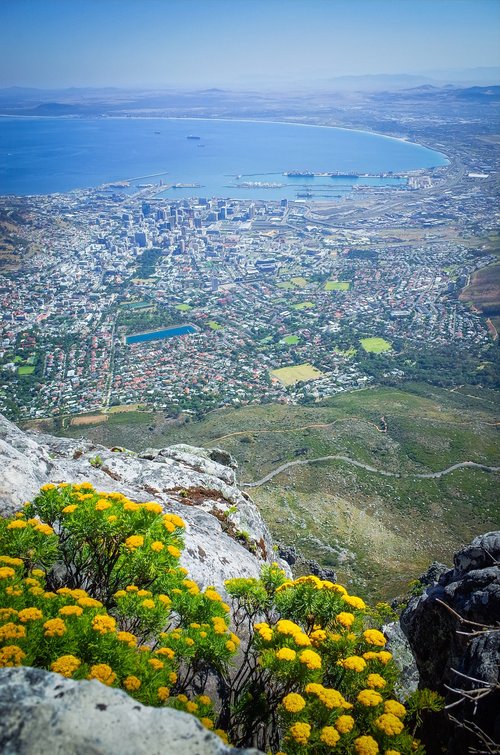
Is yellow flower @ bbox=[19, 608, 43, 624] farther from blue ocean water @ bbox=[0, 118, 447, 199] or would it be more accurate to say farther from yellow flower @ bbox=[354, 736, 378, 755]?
blue ocean water @ bbox=[0, 118, 447, 199]

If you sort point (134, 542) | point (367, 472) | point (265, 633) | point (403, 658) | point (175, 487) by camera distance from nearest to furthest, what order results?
point (265, 633) → point (134, 542) → point (403, 658) → point (175, 487) → point (367, 472)

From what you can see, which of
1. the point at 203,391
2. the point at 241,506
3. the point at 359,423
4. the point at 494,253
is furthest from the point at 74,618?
the point at 494,253

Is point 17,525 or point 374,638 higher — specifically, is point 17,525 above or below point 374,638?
above

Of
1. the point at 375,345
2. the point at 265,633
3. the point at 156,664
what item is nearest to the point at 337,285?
the point at 375,345

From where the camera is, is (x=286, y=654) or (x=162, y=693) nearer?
(x=162, y=693)

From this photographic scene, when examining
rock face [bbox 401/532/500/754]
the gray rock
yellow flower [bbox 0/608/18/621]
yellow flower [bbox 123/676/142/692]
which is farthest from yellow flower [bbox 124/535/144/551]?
the gray rock

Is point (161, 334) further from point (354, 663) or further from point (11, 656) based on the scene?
point (11, 656)

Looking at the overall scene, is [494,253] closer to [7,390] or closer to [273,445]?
[273,445]
